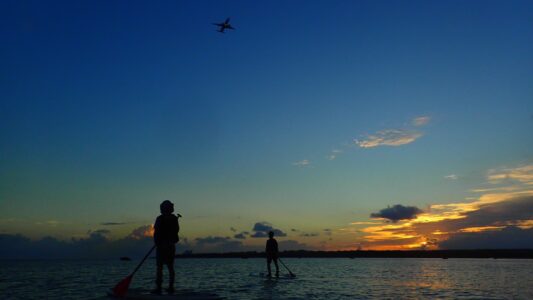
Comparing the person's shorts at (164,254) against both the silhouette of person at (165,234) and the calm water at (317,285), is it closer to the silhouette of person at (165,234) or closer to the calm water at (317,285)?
the silhouette of person at (165,234)

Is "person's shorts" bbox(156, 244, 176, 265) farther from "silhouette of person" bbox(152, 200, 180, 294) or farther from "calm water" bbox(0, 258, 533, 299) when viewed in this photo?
"calm water" bbox(0, 258, 533, 299)

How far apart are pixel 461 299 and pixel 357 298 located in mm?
4310

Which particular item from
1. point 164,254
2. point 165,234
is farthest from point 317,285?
point 165,234

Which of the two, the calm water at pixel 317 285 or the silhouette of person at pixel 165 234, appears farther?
the calm water at pixel 317 285

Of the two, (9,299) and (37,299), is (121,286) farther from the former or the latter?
(9,299)

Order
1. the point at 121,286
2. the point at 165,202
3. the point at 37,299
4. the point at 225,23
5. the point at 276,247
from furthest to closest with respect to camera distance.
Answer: the point at 225,23 < the point at 276,247 < the point at 37,299 < the point at 121,286 < the point at 165,202

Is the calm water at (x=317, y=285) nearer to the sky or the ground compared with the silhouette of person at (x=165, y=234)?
nearer to the ground

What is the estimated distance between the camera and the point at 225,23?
49812mm

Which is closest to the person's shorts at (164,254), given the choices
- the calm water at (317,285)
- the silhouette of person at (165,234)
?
the silhouette of person at (165,234)

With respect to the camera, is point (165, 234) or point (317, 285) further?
point (317, 285)

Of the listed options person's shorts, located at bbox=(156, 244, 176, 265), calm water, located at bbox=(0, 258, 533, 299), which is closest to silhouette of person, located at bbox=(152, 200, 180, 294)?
person's shorts, located at bbox=(156, 244, 176, 265)

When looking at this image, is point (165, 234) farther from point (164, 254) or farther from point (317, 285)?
point (317, 285)

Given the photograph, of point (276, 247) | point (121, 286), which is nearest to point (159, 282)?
point (121, 286)

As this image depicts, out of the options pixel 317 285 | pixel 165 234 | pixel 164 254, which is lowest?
pixel 317 285
